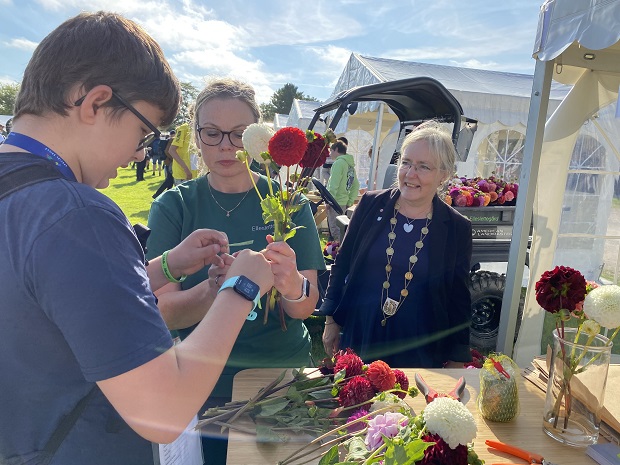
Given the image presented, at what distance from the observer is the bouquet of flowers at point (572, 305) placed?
1085mm

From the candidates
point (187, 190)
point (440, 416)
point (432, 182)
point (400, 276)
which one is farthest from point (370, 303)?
point (440, 416)

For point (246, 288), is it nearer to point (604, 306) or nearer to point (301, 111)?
point (604, 306)

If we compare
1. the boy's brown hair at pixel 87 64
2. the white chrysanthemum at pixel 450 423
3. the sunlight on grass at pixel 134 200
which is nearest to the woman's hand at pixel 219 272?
the boy's brown hair at pixel 87 64

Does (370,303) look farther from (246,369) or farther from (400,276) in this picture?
(246,369)

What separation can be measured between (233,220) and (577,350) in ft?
4.32

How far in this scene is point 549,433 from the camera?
125 centimetres

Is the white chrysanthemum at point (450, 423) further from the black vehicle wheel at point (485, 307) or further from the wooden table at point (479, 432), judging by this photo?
the black vehicle wheel at point (485, 307)

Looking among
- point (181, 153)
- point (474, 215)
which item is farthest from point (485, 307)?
point (181, 153)

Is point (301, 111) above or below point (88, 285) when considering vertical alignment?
above

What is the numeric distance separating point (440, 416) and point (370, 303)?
5.64ft

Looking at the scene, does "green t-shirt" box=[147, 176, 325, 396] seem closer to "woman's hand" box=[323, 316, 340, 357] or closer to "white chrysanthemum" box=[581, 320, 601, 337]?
"woman's hand" box=[323, 316, 340, 357]

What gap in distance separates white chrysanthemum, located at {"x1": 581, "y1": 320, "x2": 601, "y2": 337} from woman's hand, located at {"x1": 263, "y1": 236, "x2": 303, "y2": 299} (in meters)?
0.82

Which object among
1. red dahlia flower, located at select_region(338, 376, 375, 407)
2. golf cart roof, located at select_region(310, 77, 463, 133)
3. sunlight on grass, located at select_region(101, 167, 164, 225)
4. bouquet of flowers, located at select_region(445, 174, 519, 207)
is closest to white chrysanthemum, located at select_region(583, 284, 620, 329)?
red dahlia flower, located at select_region(338, 376, 375, 407)

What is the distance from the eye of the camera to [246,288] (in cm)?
93
